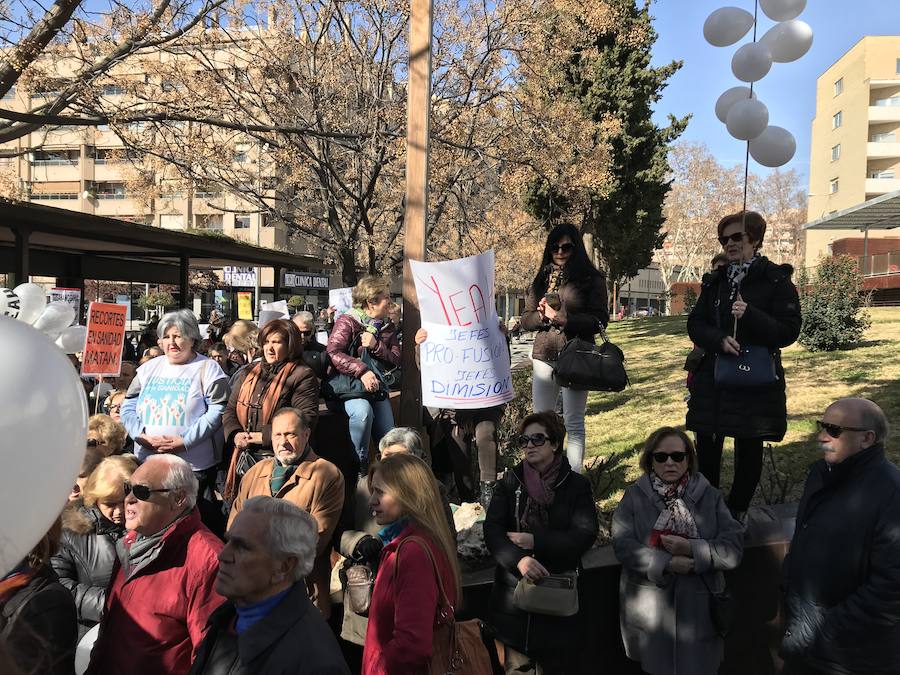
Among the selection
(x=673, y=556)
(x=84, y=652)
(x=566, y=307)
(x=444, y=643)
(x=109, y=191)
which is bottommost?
(x=84, y=652)

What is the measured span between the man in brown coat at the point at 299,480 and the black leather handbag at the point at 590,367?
1580 mm

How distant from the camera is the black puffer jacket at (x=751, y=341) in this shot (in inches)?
147

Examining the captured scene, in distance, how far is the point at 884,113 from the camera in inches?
1810

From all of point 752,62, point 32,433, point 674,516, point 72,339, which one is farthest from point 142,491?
point 752,62

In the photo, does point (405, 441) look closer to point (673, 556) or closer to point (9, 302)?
point (673, 556)

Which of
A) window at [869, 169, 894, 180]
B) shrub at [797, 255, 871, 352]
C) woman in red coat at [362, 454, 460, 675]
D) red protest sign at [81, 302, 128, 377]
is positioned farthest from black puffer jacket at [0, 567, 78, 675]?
window at [869, 169, 894, 180]

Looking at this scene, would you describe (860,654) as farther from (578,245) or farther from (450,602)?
(578,245)

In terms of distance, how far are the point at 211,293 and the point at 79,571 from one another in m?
52.0

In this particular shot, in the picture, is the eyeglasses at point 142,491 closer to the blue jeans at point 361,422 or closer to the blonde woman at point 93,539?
the blonde woman at point 93,539

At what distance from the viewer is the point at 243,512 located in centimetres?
229

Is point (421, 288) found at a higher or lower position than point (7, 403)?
higher

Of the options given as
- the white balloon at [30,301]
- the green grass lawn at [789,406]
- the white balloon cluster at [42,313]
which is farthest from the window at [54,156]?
the green grass lawn at [789,406]

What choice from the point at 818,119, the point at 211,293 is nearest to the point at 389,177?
the point at 211,293

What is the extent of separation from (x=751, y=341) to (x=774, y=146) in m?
1.68
